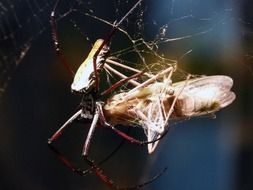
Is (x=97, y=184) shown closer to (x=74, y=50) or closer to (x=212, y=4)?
(x=74, y=50)

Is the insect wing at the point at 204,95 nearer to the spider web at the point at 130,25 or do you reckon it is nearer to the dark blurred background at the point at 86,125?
the spider web at the point at 130,25

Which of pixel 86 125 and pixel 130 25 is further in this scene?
pixel 86 125

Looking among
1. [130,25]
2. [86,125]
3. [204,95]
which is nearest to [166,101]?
[204,95]

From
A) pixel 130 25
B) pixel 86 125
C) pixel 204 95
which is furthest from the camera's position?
pixel 86 125

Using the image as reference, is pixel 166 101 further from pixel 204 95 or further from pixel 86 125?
pixel 86 125

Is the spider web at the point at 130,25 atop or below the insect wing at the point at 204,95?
atop

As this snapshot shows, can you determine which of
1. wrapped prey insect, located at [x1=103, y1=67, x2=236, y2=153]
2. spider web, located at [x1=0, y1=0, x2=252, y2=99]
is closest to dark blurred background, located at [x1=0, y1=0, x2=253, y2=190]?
spider web, located at [x1=0, y1=0, x2=252, y2=99]

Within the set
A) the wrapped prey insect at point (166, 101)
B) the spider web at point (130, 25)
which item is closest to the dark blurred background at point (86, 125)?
the spider web at point (130, 25)
